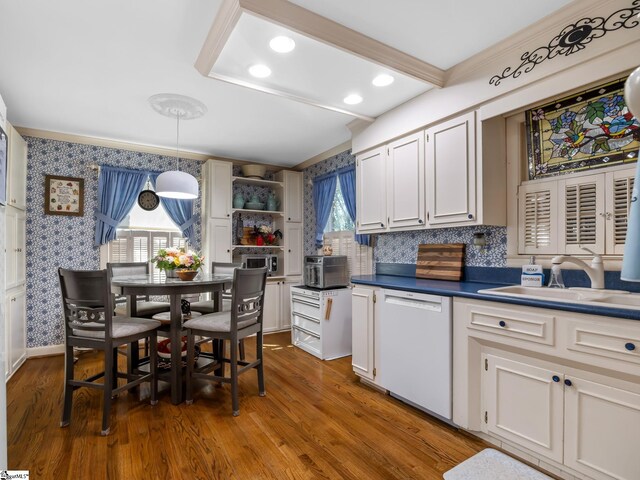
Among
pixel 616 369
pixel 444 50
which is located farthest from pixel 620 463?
pixel 444 50

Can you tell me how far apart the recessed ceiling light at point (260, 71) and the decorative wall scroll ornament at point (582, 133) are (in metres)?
1.83

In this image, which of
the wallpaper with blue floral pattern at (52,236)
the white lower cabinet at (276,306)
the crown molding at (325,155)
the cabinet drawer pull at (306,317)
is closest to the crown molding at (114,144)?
the wallpaper with blue floral pattern at (52,236)

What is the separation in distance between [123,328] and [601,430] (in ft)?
9.07

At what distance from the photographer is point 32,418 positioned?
233cm

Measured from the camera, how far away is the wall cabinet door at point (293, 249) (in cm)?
491

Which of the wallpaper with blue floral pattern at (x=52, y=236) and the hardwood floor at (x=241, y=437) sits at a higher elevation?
the wallpaper with blue floral pattern at (x=52, y=236)

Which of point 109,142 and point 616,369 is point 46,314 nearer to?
point 109,142

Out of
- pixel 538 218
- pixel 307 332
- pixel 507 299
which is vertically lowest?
pixel 307 332

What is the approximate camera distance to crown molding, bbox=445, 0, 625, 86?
181cm

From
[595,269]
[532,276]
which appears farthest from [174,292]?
[595,269]

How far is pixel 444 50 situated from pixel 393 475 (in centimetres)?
260

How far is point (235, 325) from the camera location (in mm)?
2447

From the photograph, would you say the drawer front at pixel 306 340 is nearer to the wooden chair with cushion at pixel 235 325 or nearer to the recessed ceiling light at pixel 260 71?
the wooden chair with cushion at pixel 235 325

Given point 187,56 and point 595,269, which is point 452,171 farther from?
point 187,56
